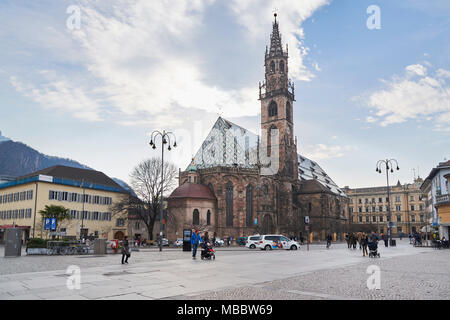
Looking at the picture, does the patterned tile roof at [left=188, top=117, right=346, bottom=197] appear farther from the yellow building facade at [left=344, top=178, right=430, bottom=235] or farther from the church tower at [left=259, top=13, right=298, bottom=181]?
the yellow building facade at [left=344, top=178, right=430, bottom=235]

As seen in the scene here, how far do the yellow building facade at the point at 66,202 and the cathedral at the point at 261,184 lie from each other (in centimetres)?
1114

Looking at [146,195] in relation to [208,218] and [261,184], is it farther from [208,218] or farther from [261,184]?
[261,184]

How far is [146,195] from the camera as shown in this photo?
2360 inches

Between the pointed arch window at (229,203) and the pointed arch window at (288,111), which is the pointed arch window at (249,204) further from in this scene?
the pointed arch window at (288,111)

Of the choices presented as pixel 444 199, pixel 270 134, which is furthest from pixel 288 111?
pixel 444 199

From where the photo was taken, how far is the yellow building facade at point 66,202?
5553 centimetres

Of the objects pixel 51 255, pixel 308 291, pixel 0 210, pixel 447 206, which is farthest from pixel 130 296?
pixel 0 210

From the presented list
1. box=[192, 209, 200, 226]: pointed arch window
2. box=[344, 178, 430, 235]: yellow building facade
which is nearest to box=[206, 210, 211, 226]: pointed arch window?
box=[192, 209, 200, 226]: pointed arch window

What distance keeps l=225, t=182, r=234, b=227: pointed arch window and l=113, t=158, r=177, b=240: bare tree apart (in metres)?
11.9

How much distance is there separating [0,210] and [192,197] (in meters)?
33.4

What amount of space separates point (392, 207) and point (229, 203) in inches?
2897

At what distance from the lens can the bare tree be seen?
58.8m

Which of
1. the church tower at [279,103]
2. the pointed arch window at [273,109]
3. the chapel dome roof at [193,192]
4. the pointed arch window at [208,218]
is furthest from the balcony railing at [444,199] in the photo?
the pointed arch window at [273,109]
